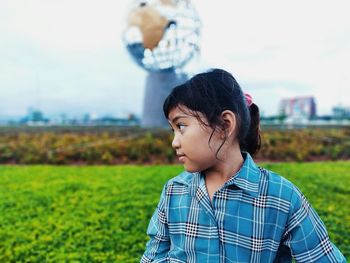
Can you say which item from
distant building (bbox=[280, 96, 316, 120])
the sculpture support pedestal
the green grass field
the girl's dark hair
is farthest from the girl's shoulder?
distant building (bbox=[280, 96, 316, 120])

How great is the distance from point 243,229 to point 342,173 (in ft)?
18.6

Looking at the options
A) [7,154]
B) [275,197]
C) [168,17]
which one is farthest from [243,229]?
[168,17]

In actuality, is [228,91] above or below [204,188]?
above

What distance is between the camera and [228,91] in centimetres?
105

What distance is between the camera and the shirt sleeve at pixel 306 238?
97 centimetres

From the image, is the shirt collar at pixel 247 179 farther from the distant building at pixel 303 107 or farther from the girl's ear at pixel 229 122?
the distant building at pixel 303 107

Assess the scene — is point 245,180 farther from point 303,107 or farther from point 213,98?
point 303,107

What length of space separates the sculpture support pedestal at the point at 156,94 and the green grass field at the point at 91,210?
7151mm

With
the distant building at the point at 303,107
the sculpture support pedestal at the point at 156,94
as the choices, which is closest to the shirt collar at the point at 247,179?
the sculpture support pedestal at the point at 156,94

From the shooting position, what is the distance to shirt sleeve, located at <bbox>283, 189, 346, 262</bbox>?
97 centimetres

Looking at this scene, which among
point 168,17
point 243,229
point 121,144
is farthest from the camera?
point 168,17

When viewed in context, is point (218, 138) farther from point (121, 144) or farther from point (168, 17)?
point (168, 17)

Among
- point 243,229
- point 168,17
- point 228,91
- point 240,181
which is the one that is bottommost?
point 243,229

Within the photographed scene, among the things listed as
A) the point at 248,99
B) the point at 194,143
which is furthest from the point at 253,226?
the point at 248,99
